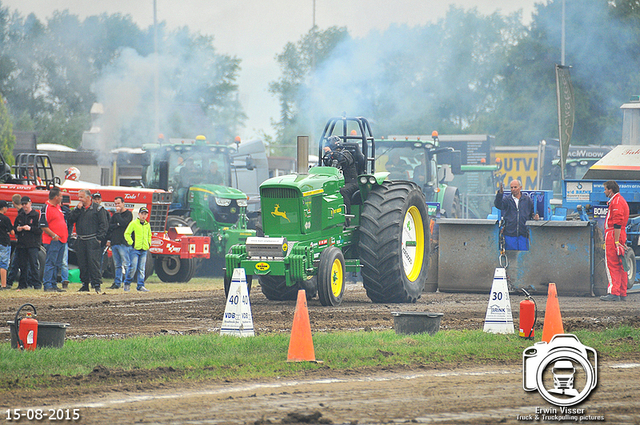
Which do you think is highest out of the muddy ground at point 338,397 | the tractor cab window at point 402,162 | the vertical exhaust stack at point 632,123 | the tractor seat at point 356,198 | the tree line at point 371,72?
the tree line at point 371,72

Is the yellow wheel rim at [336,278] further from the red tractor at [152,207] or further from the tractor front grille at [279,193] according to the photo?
the red tractor at [152,207]

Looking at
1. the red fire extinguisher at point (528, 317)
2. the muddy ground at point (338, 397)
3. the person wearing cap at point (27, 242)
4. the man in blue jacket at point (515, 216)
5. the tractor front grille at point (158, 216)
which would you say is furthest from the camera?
the tractor front grille at point (158, 216)

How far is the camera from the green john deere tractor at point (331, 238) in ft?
37.9

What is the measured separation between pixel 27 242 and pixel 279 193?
6162 millimetres

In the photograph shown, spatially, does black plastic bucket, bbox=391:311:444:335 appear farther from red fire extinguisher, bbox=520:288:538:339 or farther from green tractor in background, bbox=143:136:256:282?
green tractor in background, bbox=143:136:256:282

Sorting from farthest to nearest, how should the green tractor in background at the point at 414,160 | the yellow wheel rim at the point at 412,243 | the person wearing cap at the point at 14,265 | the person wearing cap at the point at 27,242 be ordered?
the green tractor in background at the point at 414,160 < the person wearing cap at the point at 14,265 < the person wearing cap at the point at 27,242 < the yellow wheel rim at the point at 412,243

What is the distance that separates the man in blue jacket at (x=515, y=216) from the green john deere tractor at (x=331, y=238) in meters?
1.80

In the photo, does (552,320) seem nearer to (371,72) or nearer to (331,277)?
(331,277)

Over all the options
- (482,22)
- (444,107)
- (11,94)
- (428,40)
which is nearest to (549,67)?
(482,22)

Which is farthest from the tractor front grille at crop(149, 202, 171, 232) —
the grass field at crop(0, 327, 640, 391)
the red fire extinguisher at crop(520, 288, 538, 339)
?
the red fire extinguisher at crop(520, 288, 538, 339)

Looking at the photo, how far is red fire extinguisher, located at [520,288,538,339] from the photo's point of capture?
877cm

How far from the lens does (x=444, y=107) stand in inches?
1909

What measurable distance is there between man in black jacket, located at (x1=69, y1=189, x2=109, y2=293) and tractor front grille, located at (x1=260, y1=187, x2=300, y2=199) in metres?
4.82

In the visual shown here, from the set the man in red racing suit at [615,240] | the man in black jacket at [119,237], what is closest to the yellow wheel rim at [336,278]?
the man in red racing suit at [615,240]
